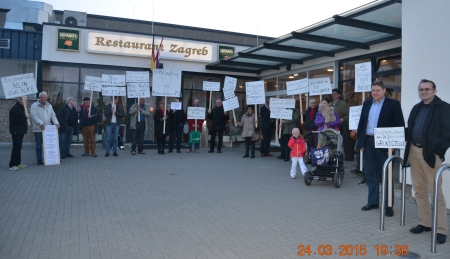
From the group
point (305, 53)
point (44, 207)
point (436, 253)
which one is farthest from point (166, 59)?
point (436, 253)

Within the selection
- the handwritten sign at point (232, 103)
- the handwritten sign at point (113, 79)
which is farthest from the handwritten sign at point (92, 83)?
the handwritten sign at point (232, 103)

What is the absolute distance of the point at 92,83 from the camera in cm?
1298

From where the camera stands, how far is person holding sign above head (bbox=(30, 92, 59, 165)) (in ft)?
34.8

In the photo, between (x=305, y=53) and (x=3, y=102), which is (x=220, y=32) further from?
(x=3, y=102)

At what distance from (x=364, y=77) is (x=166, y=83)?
7.49 m

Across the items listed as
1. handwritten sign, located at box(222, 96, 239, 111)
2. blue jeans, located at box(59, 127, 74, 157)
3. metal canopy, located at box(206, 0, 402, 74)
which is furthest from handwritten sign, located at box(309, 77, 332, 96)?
blue jeans, located at box(59, 127, 74, 157)

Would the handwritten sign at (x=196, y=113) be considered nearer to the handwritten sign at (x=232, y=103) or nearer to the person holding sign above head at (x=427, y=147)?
the handwritten sign at (x=232, y=103)

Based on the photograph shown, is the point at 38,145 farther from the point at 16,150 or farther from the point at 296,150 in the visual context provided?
the point at 296,150

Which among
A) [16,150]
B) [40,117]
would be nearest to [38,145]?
[40,117]

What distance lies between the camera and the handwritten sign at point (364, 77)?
8.88 m

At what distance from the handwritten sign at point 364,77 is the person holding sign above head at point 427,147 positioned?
156 inches

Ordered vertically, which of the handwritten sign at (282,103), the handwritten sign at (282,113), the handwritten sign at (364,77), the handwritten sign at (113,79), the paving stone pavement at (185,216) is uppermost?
the handwritten sign at (113,79)

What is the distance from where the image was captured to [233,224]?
5.37 metres

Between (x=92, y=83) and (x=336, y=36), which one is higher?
(x=336, y=36)
